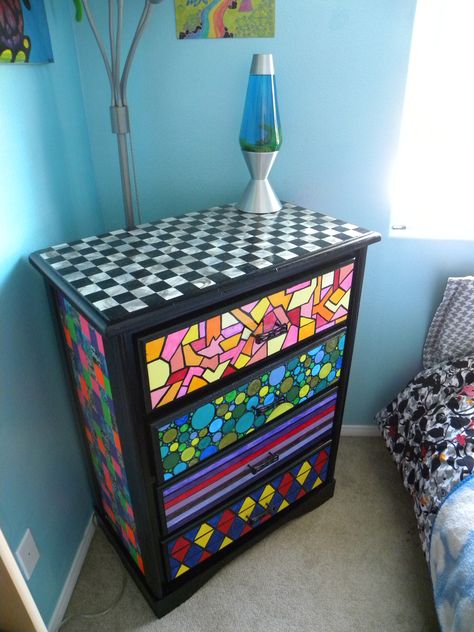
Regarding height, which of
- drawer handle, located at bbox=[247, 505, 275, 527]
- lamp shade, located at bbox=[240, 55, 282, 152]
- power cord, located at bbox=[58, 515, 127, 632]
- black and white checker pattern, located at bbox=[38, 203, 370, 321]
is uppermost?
lamp shade, located at bbox=[240, 55, 282, 152]

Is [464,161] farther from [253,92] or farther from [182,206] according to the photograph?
[182,206]

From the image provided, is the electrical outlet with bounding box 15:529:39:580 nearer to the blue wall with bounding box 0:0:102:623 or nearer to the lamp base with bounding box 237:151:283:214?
the blue wall with bounding box 0:0:102:623

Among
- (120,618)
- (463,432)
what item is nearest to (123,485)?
(120,618)

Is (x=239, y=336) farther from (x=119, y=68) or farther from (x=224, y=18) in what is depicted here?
(x=224, y=18)

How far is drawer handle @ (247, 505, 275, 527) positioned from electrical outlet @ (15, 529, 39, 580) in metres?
0.58

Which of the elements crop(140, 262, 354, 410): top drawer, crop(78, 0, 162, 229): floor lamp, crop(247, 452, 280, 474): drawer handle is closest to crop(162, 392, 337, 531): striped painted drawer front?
crop(247, 452, 280, 474): drawer handle

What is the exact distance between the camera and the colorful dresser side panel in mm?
1048

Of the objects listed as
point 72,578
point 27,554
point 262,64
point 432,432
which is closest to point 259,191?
point 262,64

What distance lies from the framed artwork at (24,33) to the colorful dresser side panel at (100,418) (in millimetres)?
529

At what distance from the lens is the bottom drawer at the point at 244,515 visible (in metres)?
1.25

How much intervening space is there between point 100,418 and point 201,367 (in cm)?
33

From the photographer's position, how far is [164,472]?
1089mm

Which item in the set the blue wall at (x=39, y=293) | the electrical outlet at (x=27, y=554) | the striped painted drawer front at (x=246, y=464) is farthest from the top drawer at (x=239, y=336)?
the electrical outlet at (x=27, y=554)

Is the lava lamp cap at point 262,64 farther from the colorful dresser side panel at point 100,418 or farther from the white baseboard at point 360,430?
the white baseboard at point 360,430
